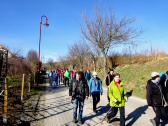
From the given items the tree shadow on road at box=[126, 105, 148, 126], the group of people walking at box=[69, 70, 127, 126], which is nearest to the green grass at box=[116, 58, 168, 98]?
the tree shadow on road at box=[126, 105, 148, 126]

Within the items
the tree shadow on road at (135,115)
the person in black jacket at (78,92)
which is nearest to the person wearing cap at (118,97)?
the tree shadow on road at (135,115)

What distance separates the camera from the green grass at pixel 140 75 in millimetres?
23469

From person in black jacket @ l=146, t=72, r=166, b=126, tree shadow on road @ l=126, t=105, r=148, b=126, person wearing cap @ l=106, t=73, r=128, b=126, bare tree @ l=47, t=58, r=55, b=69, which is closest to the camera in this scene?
person in black jacket @ l=146, t=72, r=166, b=126

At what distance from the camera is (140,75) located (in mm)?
26766

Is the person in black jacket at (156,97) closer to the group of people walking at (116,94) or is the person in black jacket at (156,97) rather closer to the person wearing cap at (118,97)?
the group of people walking at (116,94)

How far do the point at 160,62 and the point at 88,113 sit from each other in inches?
642

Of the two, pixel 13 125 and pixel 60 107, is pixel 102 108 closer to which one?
pixel 60 107

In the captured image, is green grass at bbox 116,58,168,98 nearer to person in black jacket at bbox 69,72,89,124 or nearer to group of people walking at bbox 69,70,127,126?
group of people walking at bbox 69,70,127,126

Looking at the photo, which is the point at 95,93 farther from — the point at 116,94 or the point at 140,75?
the point at 140,75

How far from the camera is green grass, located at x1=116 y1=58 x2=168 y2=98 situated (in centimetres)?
2347

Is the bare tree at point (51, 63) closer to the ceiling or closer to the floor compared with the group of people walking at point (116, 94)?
closer to the ceiling

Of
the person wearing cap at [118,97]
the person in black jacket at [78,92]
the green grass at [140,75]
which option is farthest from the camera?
the green grass at [140,75]

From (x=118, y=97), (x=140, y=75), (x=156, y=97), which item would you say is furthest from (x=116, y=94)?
(x=140, y=75)

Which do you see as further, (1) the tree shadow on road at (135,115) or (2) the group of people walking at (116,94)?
(1) the tree shadow on road at (135,115)
